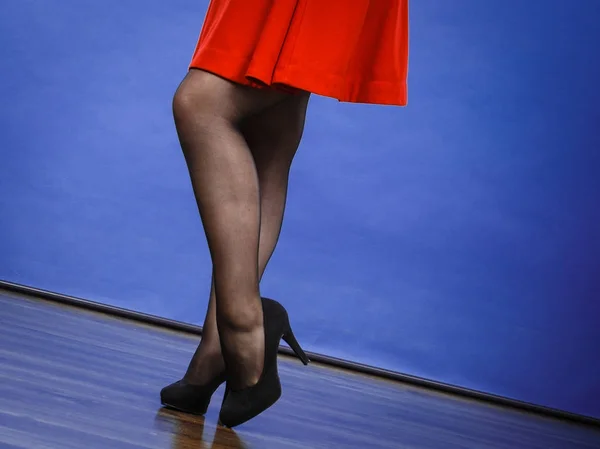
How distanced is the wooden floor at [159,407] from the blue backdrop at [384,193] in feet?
0.78

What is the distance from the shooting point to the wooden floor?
84 cm

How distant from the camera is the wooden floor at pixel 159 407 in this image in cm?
84

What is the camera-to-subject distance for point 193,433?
37.0 inches

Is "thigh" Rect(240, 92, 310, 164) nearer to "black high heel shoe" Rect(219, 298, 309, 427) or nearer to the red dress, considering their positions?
the red dress

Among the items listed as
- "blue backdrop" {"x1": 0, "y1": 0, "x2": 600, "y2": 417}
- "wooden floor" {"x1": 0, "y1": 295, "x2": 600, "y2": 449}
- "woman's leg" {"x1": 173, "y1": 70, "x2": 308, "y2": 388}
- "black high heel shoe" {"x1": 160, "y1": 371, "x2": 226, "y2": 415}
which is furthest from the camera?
"blue backdrop" {"x1": 0, "y1": 0, "x2": 600, "y2": 417}

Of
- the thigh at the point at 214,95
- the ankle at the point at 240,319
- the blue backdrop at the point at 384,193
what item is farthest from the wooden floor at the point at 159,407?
the thigh at the point at 214,95

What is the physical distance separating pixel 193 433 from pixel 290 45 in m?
0.45

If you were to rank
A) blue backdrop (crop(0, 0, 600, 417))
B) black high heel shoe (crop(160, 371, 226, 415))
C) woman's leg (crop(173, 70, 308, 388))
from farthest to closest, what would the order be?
blue backdrop (crop(0, 0, 600, 417)), black high heel shoe (crop(160, 371, 226, 415)), woman's leg (crop(173, 70, 308, 388))

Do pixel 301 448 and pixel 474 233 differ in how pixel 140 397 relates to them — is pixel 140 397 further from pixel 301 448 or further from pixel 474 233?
pixel 474 233

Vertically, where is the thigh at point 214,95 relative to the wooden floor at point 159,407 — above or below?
above

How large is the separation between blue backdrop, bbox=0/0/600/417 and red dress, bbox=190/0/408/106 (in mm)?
1584

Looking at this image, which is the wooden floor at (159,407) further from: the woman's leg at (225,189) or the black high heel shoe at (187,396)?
the woman's leg at (225,189)

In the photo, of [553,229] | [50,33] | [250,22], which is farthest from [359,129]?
[250,22]

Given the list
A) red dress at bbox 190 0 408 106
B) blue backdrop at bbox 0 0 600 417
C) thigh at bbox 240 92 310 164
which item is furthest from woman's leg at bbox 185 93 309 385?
A: blue backdrop at bbox 0 0 600 417
